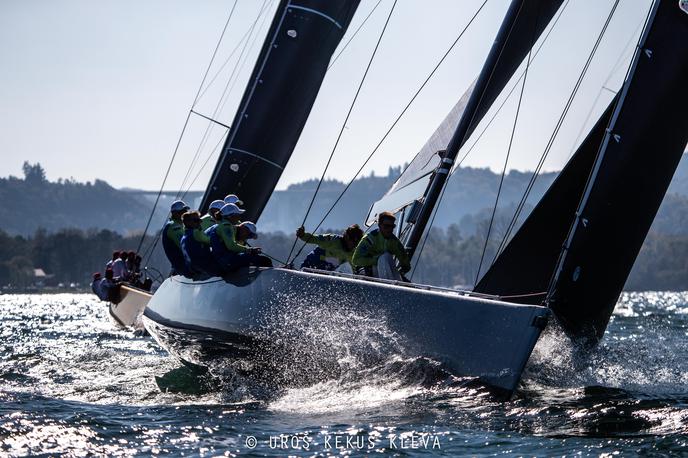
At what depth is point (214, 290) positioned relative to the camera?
295 inches

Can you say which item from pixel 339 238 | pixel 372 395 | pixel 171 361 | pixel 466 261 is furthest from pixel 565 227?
pixel 466 261

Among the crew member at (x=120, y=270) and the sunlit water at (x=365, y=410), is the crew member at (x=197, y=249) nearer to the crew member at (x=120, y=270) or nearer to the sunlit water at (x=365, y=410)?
the sunlit water at (x=365, y=410)

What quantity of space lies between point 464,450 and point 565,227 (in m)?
3.40

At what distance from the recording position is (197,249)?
25.7 feet

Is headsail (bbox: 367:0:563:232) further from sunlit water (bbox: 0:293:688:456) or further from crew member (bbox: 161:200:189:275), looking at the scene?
crew member (bbox: 161:200:189:275)

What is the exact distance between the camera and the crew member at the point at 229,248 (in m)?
7.42

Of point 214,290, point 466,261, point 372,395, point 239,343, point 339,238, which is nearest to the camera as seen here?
point 372,395

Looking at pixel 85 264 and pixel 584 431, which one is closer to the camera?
pixel 584 431

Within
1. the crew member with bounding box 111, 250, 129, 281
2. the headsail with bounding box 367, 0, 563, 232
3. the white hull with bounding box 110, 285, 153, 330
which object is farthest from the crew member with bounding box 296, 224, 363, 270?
the crew member with bounding box 111, 250, 129, 281

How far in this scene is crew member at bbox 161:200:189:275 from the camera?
919 cm

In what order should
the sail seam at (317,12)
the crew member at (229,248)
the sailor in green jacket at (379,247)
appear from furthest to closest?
the sail seam at (317,12) < the crew member at (229,248) < the sailor in green jacket at (379,247)

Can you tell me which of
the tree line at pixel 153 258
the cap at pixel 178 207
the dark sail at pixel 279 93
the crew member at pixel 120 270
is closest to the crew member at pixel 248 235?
the cap at pixel 178 207

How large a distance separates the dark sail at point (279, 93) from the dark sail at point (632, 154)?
548 cm

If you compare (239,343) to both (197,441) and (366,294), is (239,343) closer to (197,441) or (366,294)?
(366,294)
